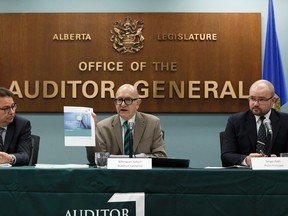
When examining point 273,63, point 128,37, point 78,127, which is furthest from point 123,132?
point 273,63

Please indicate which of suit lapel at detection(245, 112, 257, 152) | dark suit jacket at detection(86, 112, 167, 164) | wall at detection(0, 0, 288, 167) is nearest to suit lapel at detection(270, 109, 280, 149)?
suit lapel at detection(245, 112, 257, 152)

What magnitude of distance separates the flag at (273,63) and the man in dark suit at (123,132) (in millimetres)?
1729

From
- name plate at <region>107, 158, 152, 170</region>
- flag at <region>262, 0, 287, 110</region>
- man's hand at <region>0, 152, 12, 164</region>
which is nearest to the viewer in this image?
name plate at <region>107, 158, 152, 170</region>

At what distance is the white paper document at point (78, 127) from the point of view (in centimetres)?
283

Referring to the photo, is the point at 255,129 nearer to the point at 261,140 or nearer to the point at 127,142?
the point at 261,140

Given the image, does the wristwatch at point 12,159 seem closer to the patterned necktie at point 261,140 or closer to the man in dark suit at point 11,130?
the man in dark suit at point 11,130

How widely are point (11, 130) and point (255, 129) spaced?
1904 millimetres

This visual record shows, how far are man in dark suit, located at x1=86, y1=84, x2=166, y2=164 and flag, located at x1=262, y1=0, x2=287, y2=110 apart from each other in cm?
173

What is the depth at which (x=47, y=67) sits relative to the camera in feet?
16.4

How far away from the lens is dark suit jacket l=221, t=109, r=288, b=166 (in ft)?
11.3
